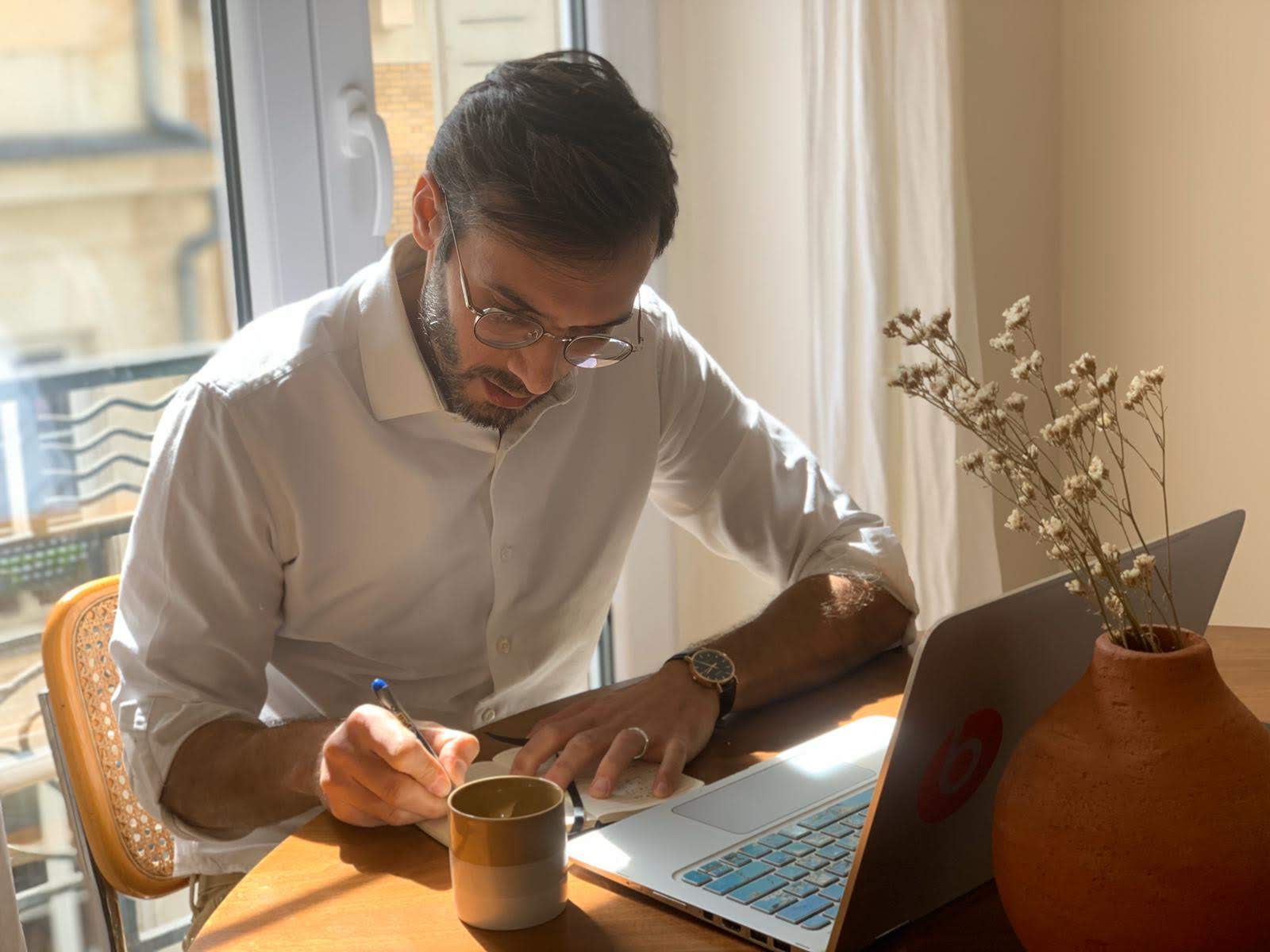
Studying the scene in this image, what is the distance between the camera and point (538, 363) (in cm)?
139

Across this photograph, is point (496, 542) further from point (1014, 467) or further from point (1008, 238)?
point (1008, 238)

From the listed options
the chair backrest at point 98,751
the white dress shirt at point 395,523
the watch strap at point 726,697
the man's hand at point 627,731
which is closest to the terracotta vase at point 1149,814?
the man's hand at point 627,731

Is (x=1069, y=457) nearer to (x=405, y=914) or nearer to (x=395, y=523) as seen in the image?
(x=405, y=914)

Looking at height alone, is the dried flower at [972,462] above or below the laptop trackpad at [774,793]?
above

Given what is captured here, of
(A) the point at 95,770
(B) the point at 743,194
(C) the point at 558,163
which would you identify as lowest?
(A) the point at 95,770

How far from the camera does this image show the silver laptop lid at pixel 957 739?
84 centimetres

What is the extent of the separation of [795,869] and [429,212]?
0.80 m

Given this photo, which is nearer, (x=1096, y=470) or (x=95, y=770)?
(x=1096, y=470)

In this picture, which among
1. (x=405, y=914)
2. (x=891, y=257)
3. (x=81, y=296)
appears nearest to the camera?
(x=405, y=914)

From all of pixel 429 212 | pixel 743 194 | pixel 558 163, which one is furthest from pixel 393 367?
pixel 743 194

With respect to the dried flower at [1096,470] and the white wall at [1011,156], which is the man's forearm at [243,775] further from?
the white wall at [1011,156]

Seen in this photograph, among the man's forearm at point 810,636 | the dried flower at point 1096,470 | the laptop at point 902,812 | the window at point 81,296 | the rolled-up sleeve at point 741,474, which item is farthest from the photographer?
the window at point 81,296

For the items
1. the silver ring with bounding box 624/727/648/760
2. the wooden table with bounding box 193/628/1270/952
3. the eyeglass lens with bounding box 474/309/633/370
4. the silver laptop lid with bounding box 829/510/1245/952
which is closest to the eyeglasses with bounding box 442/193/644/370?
the eyeglass lens with bounding box 474/309/633/370

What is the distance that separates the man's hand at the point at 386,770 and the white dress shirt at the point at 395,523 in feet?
0.91
